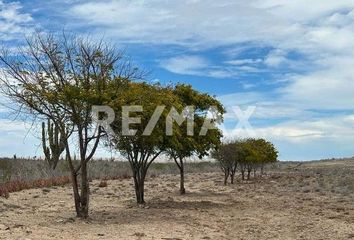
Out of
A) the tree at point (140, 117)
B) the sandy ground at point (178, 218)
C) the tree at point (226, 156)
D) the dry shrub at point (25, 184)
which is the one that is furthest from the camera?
the tree at point (226, 156)

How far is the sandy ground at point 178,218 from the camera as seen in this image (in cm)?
1366

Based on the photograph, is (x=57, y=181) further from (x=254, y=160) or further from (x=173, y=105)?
(x=254, y=160)

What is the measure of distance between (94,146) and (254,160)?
28.5m

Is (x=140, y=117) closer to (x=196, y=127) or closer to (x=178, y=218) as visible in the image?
(x=178, y=218)

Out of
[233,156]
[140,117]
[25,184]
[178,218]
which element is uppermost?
[140,117]

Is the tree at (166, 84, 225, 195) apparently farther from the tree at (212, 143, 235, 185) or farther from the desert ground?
the tree at (212, 143, 235, 185)

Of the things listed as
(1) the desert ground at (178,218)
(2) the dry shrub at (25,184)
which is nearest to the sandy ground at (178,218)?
(1) the desert ground at (178,218)

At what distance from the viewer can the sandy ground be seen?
44.8 feet

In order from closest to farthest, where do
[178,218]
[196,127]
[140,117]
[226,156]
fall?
[140,117]
[178,218]
[196,127]
[226,156]

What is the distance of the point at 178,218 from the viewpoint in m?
17.2

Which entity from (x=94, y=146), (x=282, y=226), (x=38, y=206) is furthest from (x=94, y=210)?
(x=282, y=226)

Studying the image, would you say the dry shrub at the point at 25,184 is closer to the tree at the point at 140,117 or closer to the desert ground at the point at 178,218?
the desert ground at the point at 178,218

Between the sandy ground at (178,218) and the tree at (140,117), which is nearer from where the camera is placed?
the sandy ground at (178,218)

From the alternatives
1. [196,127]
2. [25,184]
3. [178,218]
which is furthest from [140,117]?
[25,184]
